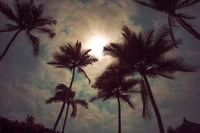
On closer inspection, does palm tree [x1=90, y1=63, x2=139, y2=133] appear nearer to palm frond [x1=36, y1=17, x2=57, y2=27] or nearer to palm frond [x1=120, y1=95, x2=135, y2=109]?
palm frond [x1=120, y1=95, x2=135, y2=109]

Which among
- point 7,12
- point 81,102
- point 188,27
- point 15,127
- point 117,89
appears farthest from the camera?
point 81,102

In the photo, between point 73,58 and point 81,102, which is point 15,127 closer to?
point 73,58

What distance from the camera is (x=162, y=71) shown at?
12648mm

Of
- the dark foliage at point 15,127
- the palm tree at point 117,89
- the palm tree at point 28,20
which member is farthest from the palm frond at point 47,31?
the dark foliage at point 15,127

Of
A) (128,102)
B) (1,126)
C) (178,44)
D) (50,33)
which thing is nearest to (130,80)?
(128,102)

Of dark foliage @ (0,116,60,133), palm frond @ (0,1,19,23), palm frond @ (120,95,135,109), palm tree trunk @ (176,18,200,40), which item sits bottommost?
dark foliage @ (0,116,60,133)

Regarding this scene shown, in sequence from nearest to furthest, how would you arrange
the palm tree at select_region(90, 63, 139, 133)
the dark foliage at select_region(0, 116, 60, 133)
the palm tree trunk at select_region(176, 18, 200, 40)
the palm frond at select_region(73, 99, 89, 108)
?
the dark foliage at select_region(0, 116, 60, 133) < the palm tree trunk at select_region(176, 18, 200, 40) < the palm tree at select_region(90, 63, 139, 133) < the palm frond at select_region(73, 99, 89, 108)

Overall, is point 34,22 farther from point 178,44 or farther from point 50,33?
point 178,44

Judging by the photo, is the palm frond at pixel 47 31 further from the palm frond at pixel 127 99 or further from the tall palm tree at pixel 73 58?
the palm frond at pixel 127 99

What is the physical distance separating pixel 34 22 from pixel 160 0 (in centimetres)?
1119

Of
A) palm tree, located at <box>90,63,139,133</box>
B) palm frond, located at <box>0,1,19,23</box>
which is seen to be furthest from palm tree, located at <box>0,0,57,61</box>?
palm tree, located at <box>90,63,139,133</box>

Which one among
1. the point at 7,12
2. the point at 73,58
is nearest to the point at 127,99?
the point at 73,58

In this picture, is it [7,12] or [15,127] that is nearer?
[15,127]

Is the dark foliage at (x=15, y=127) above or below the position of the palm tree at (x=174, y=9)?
below
